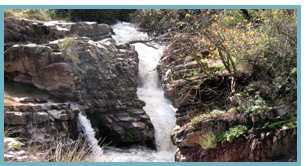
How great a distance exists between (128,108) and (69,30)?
894 millimetres

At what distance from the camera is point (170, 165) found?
5.55m

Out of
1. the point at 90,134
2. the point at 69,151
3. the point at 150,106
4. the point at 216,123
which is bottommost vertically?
the point at 69,151

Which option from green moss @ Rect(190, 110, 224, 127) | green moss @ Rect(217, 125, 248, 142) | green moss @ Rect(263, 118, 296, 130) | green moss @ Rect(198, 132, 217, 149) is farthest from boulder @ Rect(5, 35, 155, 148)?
green moss @ Rect(263, 118, 296, 130)

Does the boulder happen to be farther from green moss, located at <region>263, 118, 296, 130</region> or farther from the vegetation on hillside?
green moss, located at <region>263, 118, 296, 130</region>

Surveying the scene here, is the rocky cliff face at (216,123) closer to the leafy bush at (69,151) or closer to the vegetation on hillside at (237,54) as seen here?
the vegetation on hillside at (237,54)

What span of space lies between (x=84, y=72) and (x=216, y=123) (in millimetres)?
1267

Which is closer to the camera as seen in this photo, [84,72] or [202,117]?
[202,117]

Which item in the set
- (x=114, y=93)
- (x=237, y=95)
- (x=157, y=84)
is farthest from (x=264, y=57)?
(x=114, y=93)

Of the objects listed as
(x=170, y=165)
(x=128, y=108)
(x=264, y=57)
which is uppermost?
(x=264, y=57)

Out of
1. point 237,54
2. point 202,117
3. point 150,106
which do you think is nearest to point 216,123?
point 202,117

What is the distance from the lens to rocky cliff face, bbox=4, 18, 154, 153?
6.36m

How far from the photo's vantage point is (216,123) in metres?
5.88

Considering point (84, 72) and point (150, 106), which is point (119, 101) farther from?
point (84, 72)
